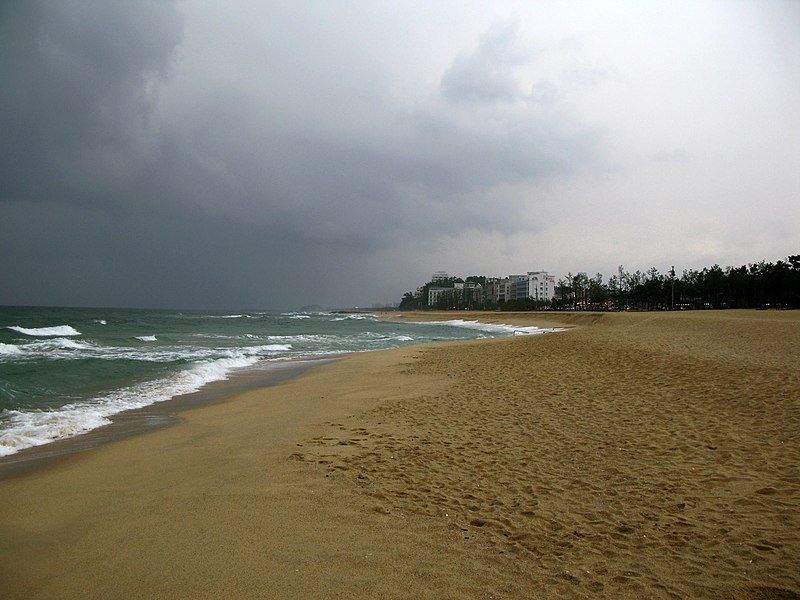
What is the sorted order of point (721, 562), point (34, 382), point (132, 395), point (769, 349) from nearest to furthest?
point (721, 562)
point (132, 395)
point (34, 382)
point (769, 349)

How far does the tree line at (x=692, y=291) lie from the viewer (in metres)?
71.4

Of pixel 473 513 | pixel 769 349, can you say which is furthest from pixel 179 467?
pixel 769 349

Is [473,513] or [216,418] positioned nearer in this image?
[473,513]

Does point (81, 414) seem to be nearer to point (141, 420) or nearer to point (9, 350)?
point (141, 420)

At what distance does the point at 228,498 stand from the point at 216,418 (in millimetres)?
4948

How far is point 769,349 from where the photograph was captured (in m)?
15.2

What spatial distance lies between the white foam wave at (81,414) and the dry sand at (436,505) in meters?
1.64

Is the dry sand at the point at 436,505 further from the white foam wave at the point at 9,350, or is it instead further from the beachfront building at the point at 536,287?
the beachfront building at the point at 536,287

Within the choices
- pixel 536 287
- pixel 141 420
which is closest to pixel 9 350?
pixel 141 420

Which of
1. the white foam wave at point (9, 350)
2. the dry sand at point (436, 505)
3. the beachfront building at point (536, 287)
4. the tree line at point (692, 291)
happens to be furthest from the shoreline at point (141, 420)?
the beachfront building at point (536, 287)

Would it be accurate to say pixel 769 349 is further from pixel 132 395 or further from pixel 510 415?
pixel 132 395

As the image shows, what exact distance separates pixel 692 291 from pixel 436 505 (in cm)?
10290

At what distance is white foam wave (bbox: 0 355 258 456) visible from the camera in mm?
7848

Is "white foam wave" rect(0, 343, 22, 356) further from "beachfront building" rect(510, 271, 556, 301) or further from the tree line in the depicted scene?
"beachfront building" rect(510, 271, 556, 301)
